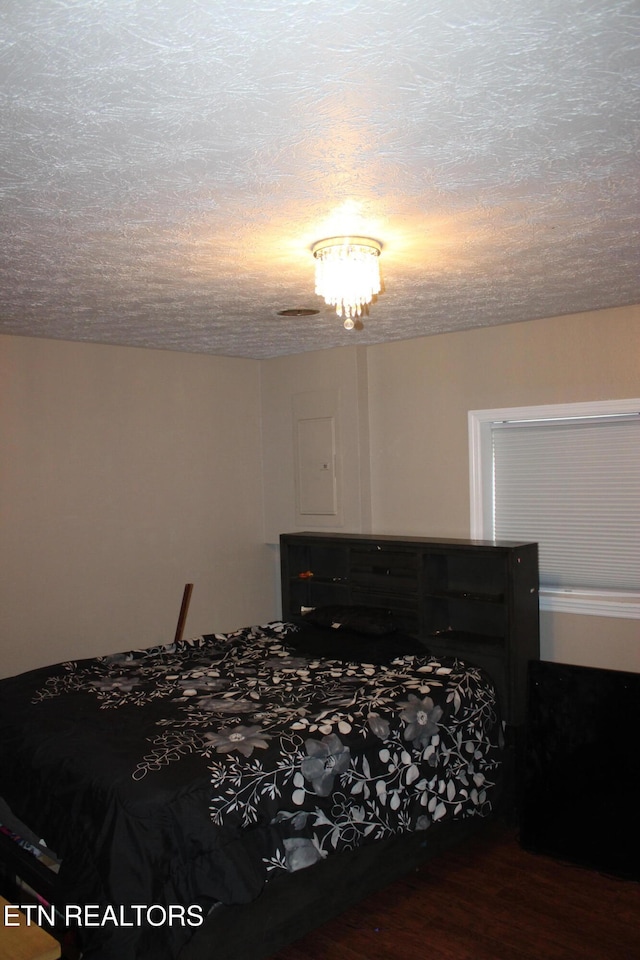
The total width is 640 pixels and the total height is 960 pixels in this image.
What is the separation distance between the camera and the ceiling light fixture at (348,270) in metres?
2.73

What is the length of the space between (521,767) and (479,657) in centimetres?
64

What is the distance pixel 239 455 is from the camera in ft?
18.7

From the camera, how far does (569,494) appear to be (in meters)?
4.50

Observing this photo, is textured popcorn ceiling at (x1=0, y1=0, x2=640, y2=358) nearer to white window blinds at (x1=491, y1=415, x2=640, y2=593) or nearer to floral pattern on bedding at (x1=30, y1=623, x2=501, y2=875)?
white window blinds at (x1=491, y1=415, x2=640, y2=593)

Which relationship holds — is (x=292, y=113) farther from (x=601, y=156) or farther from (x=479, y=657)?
(x=479, y=657)

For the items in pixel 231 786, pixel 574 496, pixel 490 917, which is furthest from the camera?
pixel 574 496

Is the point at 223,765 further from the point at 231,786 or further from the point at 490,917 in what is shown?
the point at 490,917

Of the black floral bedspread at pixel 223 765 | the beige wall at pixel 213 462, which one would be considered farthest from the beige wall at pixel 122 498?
the black floral bedspread at pixel 223 765

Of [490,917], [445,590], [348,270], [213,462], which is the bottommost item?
[490,917]

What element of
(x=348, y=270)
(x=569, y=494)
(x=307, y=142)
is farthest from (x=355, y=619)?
(x=307, y=142)

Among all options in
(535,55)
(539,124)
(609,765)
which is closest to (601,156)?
(539,124)

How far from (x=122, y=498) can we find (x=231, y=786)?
2.68 metres

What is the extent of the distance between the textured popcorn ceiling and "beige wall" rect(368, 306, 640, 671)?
0.86 metres

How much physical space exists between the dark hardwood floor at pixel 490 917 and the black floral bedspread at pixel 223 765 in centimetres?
29
